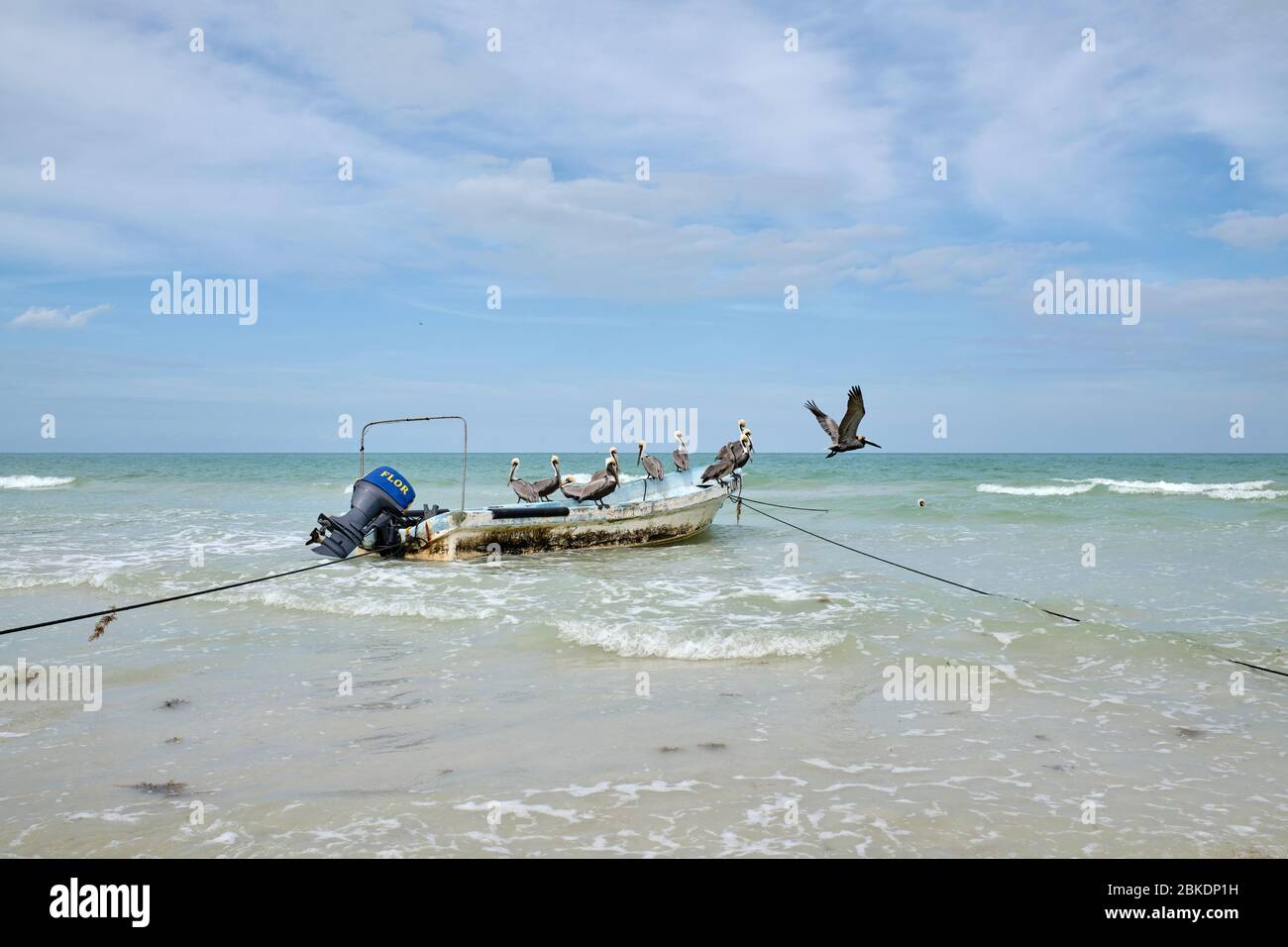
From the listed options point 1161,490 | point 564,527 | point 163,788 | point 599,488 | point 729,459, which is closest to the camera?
point 163,788

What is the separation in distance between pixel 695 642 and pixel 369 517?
691cm

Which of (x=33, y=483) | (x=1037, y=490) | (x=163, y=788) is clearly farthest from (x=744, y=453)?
(x=33, y=483)

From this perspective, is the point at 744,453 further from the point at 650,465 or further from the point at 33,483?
the point at 33,483

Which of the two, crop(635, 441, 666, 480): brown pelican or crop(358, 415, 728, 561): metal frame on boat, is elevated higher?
crop(635, 441, 666, 480): brown pelican

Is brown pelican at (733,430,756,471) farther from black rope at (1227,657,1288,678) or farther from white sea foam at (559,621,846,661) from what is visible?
black rope at (1227,657,1288,678)

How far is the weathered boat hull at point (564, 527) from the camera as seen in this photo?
1489cm

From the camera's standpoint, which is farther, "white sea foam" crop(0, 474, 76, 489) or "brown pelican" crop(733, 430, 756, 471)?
"white sea foam" crop(0, 474, 76, 489)

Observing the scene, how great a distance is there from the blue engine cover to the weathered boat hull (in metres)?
1.01

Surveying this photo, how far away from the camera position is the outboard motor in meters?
12.8

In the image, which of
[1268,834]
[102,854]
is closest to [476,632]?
[102,854]

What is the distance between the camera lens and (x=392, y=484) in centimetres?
1375

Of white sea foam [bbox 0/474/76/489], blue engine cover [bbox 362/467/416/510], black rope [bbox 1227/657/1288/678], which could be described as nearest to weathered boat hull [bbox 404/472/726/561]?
blue engine cover [bbox 362/467/416/510]

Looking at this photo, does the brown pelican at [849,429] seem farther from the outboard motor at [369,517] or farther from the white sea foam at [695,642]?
the outboard motor at [369,517]

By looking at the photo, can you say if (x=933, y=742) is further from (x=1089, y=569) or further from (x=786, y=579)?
(x=1089, y=569)
